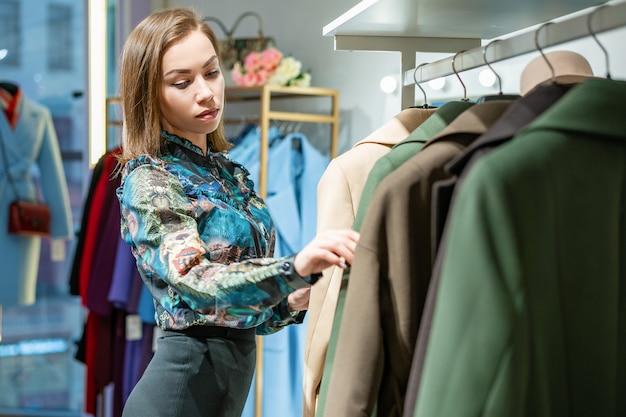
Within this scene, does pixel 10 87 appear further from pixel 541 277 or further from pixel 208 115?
pixel 541 277

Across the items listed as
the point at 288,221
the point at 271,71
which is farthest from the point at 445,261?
the point at 271,71

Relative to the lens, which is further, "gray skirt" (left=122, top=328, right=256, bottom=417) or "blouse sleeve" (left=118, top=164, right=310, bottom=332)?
"gray skirt" (left=122, top=328, right=256, bottom=417)

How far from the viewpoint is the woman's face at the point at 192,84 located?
5.35ft

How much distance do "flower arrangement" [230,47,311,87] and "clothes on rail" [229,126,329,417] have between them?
265mm

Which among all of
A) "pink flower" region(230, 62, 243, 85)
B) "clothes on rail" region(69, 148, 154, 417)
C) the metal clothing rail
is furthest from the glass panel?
the metal clothing rail

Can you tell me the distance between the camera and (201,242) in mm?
1477

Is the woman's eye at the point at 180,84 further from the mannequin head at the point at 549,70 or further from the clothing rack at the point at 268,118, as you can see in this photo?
the clothing rack at the point at 268,118

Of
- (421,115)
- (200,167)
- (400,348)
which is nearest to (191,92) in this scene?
(200,167)

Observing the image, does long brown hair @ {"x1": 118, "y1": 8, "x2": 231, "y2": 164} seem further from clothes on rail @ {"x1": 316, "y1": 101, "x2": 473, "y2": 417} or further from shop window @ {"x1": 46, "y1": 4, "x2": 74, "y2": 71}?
shop window @ {"x1": 46, "y1": 4, "x2": 74, "y2": 71}

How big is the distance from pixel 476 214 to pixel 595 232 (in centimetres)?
21

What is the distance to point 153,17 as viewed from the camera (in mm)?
1691

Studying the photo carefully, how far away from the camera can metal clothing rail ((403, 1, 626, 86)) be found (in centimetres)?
96

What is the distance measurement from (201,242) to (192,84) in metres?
0.35

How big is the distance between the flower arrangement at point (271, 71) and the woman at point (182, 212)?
1490 millimetres
